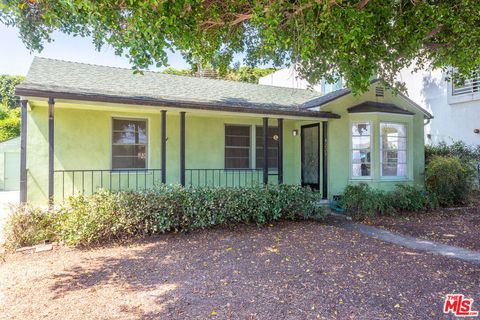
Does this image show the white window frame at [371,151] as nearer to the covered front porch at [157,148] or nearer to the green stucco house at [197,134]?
the green stucco house at [197,134]

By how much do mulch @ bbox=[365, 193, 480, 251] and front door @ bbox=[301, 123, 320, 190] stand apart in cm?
243

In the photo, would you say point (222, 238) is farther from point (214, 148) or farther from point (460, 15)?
point (460, 15)

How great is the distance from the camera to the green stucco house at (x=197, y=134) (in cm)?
761

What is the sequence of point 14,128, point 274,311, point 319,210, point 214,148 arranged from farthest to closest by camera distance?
point 14,128, point 214,148, point 319,210, point 274,311

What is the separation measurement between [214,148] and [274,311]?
6649mm

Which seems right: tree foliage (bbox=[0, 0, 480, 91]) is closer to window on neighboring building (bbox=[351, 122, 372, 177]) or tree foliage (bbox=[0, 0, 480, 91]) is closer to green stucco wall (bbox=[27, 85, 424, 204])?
green stucco wall (bbox=[27, 85, 424, 204])

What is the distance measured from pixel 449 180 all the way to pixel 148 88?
9477mm

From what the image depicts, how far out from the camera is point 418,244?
6309 millimetres

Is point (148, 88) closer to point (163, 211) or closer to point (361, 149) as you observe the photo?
point (163, 211)

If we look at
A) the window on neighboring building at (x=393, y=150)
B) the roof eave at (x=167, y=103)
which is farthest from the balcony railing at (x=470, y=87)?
the roof eave at (x=167, y=103)

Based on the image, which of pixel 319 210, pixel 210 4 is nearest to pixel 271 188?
Result: pixel 319 210

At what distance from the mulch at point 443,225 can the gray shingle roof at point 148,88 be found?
375cm

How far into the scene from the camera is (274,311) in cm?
347

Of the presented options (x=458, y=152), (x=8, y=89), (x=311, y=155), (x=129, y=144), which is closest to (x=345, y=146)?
(x=311, y=155)
